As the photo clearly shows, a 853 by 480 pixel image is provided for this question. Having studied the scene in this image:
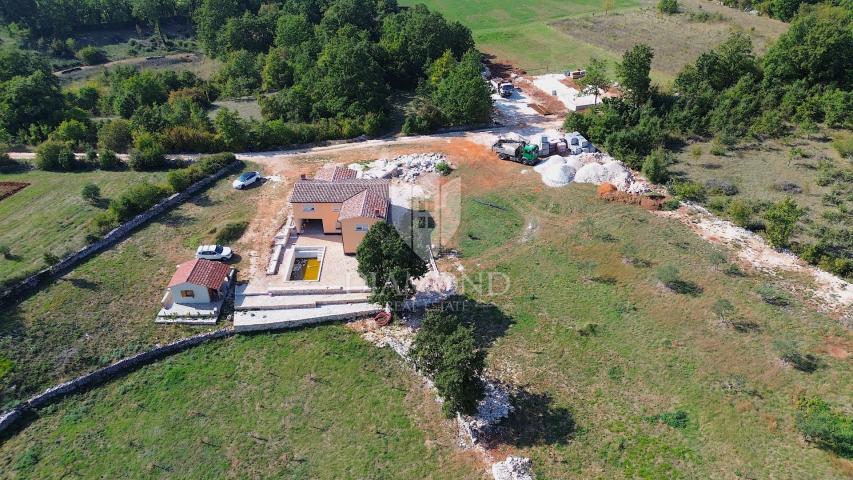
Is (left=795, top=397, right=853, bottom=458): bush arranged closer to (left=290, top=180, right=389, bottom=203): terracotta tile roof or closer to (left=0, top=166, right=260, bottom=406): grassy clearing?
(left=290, top=180, right=389, bottom=203): terracotta tile roof

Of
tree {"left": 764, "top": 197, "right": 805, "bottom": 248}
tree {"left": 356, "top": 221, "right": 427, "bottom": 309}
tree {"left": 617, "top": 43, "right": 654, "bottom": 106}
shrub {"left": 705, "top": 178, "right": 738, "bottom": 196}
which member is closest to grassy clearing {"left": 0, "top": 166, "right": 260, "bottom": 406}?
tree {"left": 356, "top": 221, "right": 427, "bottom": 309}

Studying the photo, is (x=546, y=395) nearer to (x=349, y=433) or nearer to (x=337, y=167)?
(x=349, y=433)

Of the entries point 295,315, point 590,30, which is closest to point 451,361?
point 295,315

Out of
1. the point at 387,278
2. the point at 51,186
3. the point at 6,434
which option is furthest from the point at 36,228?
the point at 387,278

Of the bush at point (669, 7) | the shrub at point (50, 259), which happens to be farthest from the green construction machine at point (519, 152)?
the bush at point (669, 7)

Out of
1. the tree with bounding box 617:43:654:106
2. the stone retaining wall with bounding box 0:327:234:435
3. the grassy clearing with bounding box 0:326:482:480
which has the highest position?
the tree with bounding box 617:43:654:106

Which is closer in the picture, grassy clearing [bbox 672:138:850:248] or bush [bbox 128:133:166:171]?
grassy clearing [bbox 672:138:850:248]
